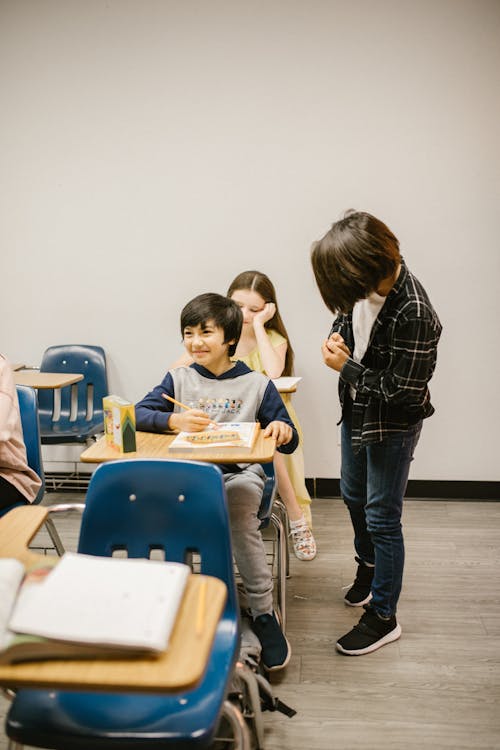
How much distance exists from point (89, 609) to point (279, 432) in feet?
3.97

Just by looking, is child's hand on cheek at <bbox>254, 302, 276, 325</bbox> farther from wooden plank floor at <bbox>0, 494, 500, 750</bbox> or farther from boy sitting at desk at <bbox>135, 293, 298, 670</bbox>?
wooden plank floor at <bbox>0, 494, 500, 750</bbox>

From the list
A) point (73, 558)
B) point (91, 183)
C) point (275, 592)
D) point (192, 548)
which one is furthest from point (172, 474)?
point (91, 183)

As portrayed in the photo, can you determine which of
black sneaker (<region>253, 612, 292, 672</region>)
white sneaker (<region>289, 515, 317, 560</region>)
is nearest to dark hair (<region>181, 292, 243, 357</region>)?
black sneaker (<region>253, 612, 292, 672</region>)

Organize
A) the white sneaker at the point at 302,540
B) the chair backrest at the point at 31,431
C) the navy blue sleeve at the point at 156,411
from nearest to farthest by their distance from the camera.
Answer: the navy blue sleeve at the point at 156,411 < the chair backrest at the point at 31,431 < the white sneaker at the point at 302,540

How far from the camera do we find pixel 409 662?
7.01ft

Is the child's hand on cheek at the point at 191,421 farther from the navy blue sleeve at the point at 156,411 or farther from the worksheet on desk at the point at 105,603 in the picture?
the worksheet on desk at the point at 105,603

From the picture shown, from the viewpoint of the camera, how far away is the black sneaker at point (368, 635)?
2178 mm

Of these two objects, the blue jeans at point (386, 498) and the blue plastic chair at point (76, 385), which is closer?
the blue jeans at point (386, 498)

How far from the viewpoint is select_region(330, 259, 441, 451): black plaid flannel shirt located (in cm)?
187

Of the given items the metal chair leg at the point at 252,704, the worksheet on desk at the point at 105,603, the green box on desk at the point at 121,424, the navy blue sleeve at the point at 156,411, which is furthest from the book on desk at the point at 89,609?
the navy blue sleeve at the point at 156,411

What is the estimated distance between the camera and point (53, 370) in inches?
147

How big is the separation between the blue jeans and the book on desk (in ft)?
3.80

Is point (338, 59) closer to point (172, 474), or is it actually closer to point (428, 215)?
point (428, 215)

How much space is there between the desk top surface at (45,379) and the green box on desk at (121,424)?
1.25m
